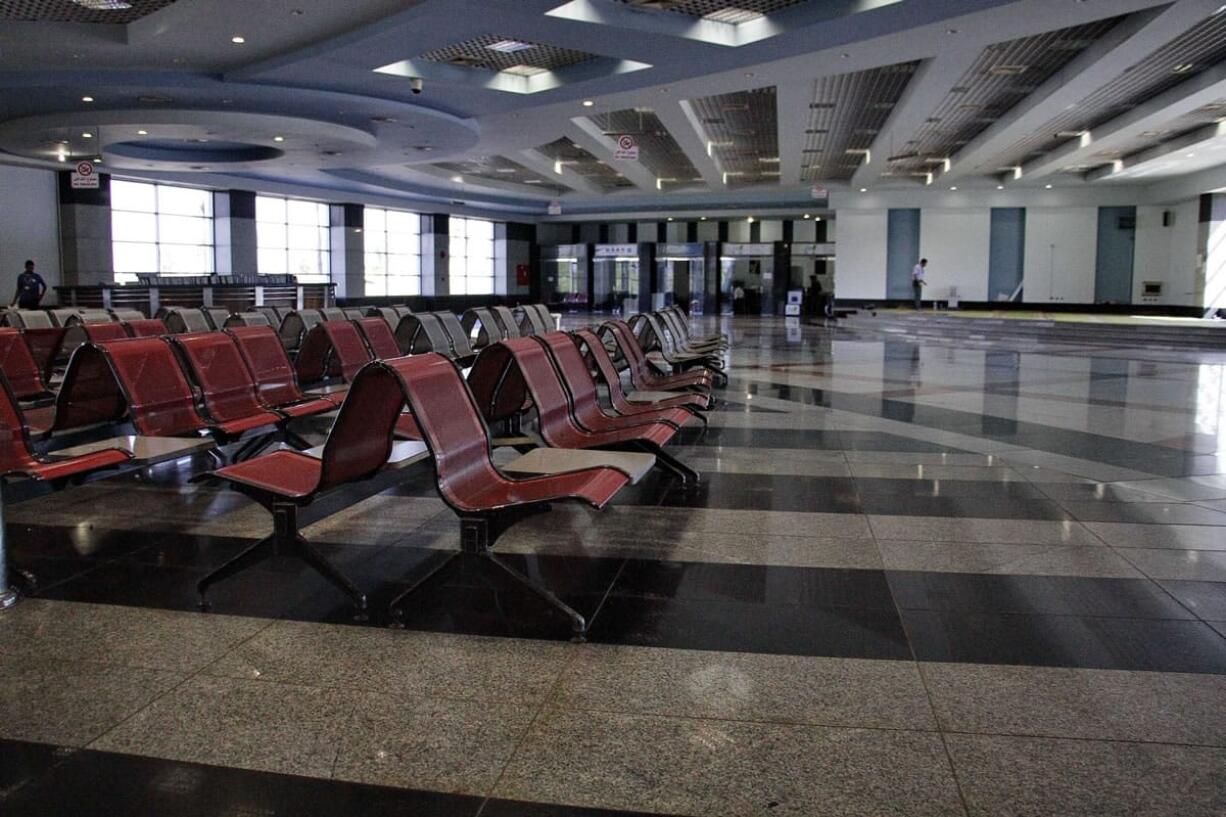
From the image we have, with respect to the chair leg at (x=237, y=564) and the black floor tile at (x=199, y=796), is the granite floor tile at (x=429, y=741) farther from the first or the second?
the chair leg at (x=237, y=564)

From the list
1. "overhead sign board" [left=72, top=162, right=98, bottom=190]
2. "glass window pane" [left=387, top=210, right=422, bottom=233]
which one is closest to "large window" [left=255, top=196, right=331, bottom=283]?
"glass window pane" [left=387, top=210, right=422, bottom=233]

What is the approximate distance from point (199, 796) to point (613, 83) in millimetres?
13926

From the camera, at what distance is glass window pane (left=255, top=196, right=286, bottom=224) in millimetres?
28203

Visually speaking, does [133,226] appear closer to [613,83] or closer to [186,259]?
[186,259]

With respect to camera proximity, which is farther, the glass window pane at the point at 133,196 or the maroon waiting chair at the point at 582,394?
the glass window pane at the point at 133,196

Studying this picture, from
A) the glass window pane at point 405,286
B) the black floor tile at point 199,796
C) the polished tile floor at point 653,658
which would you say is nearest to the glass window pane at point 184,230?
the glass window pane at point 405,286

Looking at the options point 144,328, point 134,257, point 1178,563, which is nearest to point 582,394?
point 1178,563

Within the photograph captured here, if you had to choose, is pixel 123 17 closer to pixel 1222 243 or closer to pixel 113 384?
pixel 113 384

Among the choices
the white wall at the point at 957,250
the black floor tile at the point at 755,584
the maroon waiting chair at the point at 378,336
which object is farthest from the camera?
the white wall at the point at 957,250

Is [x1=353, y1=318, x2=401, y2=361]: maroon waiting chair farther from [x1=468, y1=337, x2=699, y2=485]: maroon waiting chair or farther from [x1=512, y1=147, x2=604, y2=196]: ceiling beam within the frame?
[x1=512, y1=147, x2=604, y2=196]: ceiling beam

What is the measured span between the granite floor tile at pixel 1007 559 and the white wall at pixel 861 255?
30.1 m

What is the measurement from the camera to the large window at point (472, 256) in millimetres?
37375

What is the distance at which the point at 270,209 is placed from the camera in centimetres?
2858

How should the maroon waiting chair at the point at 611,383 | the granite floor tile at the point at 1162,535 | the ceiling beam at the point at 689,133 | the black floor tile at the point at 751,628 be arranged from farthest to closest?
the ceiling beam at the point at 689,133, the maroon waiting chair at the point at 611,383, the granite floor tile at the point at 1162,535, the black floor tile at the point at 751,628
